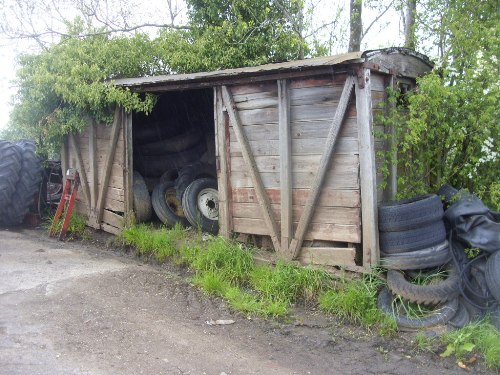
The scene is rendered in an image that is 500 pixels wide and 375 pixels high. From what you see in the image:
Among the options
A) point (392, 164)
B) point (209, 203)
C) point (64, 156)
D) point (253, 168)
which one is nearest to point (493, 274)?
point (392, 164)

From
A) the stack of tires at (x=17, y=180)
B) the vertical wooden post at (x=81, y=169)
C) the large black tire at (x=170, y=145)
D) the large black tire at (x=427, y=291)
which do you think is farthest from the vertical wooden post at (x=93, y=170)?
the large black tire at (x=427, y=291)

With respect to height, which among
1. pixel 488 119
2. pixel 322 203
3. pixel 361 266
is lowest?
pixel 361 266

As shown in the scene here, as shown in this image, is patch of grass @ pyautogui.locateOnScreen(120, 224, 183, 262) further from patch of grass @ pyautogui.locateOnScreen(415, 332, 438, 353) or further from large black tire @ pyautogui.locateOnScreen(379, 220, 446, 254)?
patch of grass @ pyautogui.locateOnScreen(415, 332, 438, 353)

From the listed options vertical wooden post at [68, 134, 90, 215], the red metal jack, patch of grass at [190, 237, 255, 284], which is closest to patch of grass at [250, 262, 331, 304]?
patch of grass at [190, 237, 255, 284]

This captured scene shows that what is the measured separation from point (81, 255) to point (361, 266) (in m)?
4.51

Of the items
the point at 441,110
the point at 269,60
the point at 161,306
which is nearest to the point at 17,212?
the point at 161,306

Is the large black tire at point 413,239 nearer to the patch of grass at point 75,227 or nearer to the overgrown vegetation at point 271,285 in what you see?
the overgrown vegetation at point 271,285

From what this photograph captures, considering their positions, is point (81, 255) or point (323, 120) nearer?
point (323, 120)

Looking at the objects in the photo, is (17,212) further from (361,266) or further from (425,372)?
(425,372)

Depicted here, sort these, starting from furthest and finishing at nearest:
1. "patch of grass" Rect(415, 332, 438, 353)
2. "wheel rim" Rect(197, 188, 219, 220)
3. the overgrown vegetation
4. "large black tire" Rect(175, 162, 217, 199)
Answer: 1. "large black tire" Rect(175, 162, 217, 199)
2. "wheel rim" Rect(197, 188, 219, 220)
3. the overgrown vegetation
4. "patch of grass" Rect(415, 332, 438, 353)

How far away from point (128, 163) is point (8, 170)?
103 inches

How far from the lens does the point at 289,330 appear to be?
537 centimetres

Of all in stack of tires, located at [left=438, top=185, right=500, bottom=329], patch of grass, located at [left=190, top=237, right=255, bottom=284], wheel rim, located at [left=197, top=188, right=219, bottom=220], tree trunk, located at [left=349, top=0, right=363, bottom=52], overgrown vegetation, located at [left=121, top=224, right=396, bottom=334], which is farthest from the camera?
tree trunk, located at [left=349, top=0, right=363, bottom=52]

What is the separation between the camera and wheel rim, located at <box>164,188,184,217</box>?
9.20m
